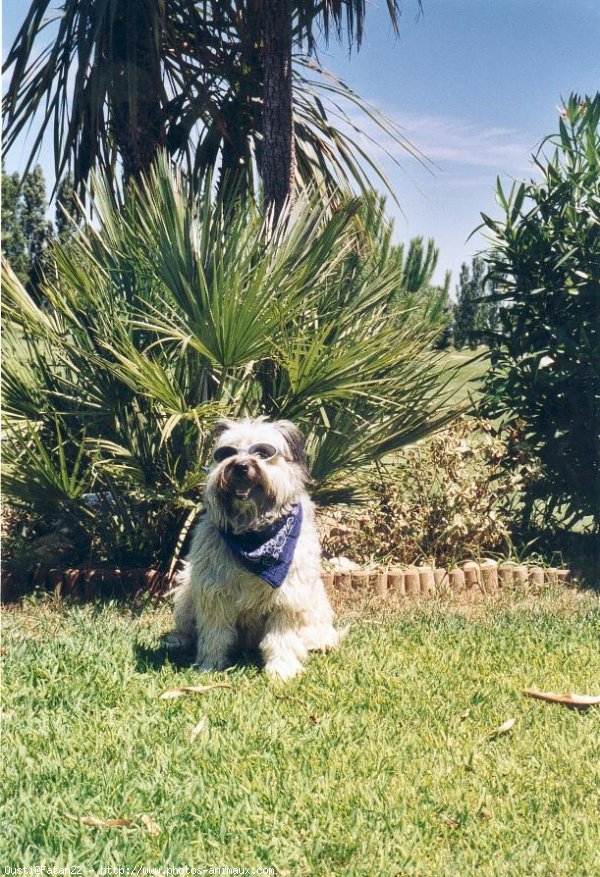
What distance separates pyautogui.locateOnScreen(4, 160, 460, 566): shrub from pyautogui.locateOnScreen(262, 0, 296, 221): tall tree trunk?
4.19 feet

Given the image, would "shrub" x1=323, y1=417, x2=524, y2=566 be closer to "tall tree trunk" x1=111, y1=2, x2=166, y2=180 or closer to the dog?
the dog

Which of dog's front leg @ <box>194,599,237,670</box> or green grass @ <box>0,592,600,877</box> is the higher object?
dog's front leg @ <box>194,599,237,670</box>

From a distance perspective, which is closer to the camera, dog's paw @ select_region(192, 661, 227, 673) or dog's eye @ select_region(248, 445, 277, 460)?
dog's eye @ select_region(248, 445, 277, 460)

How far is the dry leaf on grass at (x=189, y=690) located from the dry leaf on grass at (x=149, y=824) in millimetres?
1026

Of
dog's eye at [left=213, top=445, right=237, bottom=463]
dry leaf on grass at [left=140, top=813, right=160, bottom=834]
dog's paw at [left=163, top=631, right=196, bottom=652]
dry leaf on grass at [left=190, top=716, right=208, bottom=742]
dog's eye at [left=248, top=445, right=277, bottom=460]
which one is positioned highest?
dog's eye at [left=248, top=445, right=277, bottom=460]

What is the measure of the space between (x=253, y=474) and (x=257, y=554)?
1.30ft

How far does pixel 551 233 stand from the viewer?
6.79 metres

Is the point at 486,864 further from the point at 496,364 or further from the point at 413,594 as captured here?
the point at 496,364

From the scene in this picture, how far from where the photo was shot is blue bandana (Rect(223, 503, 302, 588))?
168 inches

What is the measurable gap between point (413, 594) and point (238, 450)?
7.83ft

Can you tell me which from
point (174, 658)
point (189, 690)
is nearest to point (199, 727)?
point (189, 690)

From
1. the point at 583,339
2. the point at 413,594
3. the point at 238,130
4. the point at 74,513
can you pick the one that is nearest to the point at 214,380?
the point at 74,513

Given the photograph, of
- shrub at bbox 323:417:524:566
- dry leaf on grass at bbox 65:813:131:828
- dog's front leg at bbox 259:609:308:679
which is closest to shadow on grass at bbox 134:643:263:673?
dog's front leg at bbox 259:609:308:679

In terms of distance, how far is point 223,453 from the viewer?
421 cm
